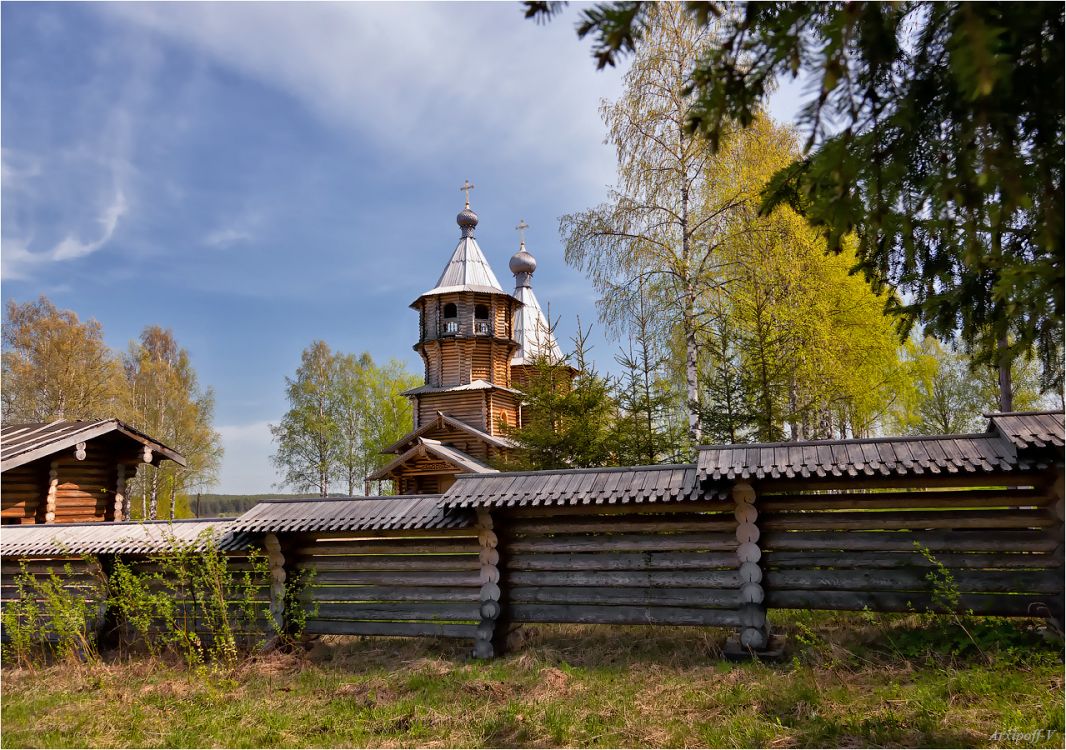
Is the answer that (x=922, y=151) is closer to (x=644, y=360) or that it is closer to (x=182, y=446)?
(x=644, y=360)

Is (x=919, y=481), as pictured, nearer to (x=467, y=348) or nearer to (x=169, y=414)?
(x=467, y=348)

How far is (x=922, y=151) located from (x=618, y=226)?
34.7ft

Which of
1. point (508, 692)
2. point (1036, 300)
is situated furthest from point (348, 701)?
point (1036, 300)

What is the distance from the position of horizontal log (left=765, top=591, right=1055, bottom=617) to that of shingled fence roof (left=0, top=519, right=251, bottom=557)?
7.28 m

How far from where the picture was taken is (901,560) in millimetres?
7371

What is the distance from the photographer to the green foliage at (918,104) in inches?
99.1

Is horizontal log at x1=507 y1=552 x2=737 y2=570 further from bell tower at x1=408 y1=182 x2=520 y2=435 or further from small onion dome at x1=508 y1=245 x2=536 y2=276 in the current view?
small onion dome at x1=508 y1=245 x2=536 y2=276

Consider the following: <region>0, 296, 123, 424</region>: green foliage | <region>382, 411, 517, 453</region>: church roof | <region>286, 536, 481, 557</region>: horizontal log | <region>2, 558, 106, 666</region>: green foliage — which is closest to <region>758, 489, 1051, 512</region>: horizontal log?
<region>286, 536, 481, 557</region>: horizontal log

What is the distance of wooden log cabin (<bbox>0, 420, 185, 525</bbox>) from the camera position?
563 inches

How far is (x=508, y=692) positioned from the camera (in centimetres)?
667

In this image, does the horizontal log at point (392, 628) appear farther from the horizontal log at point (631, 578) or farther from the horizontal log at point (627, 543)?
the horizontal log at point (627, 543)

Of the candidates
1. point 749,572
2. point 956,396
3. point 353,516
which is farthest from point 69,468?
point 956,396

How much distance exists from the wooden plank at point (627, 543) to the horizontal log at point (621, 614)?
0.71 meters

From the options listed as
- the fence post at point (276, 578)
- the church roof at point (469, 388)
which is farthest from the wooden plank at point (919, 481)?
the church roof at point (469, 388)
